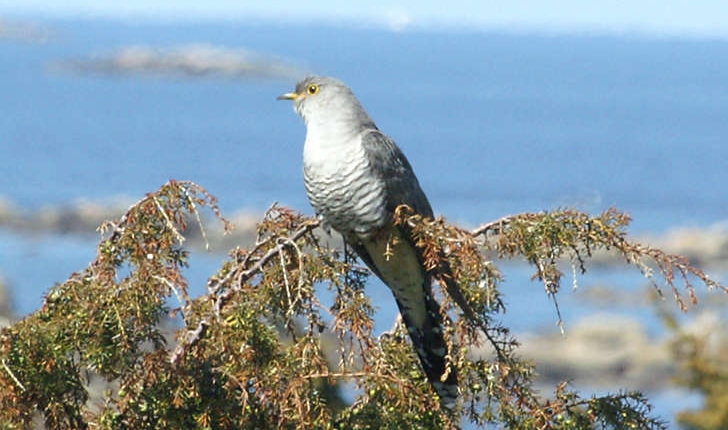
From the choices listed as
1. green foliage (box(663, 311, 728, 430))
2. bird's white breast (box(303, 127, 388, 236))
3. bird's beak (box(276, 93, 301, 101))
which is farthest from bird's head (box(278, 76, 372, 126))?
green foliage (box(663, 311, 728, 430))

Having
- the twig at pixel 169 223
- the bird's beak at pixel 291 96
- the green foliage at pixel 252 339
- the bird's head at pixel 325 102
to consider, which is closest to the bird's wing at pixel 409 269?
the bird's head at pixel 325 102

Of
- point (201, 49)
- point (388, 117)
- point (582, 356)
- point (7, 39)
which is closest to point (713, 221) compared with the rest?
point (582, 356)

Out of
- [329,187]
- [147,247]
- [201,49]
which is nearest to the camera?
[147,247]

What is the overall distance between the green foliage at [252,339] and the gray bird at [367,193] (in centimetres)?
61

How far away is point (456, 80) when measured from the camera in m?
159

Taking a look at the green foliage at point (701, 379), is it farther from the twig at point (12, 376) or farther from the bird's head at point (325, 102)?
the twig at point (12, 376)

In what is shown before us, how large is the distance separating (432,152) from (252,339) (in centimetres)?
8088

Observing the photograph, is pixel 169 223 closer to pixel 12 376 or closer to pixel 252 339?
pixel 252 339

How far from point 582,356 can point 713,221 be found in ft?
123

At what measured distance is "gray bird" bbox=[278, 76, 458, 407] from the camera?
13.5ft

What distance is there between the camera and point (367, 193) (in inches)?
168

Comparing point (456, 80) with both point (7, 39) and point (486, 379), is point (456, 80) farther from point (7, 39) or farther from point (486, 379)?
point (486, 379)

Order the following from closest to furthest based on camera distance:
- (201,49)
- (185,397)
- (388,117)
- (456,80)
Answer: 1. (185,397)
2. (388,117)
3. (201,49)
4. (456,80)

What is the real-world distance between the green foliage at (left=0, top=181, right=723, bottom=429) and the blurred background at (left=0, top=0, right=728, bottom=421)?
0.79ft
